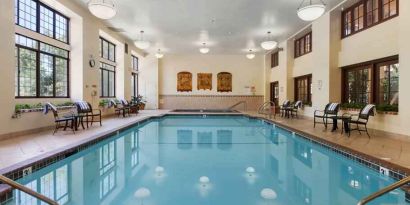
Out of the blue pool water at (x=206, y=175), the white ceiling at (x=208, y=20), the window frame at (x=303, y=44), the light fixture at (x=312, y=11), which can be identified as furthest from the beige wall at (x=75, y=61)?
the window frame at (x=303, y=44)

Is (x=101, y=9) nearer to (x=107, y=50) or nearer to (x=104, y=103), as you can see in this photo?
(x=104, y=103)

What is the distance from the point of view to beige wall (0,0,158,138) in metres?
6.04

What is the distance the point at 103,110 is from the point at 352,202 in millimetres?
10327

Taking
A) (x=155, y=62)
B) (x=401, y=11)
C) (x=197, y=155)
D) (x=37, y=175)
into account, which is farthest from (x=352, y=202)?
(x=155, y=62)

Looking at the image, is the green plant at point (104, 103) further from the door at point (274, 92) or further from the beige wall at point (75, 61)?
the door at point (274, 92)

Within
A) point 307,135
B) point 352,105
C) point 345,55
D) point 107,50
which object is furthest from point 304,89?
point 107,50

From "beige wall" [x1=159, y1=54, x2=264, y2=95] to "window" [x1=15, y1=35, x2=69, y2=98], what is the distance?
30.4ft

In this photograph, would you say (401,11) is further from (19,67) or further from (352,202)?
(19,67)

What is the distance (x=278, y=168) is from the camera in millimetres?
4828

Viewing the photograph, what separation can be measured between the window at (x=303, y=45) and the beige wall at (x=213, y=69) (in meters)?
5.17

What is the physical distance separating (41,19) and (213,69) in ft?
37.9

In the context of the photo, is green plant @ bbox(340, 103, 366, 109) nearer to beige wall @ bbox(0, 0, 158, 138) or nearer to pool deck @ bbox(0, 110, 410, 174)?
pool deck @ bbox(0, 110, 410, 174)

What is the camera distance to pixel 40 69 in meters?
7.84

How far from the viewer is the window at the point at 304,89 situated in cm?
1194
